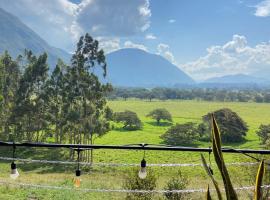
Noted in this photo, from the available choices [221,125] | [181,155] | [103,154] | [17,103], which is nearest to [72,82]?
[17,103]

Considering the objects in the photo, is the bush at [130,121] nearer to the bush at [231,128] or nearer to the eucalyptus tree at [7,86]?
the bush at [231,128]

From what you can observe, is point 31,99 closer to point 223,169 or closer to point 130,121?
point 130,121

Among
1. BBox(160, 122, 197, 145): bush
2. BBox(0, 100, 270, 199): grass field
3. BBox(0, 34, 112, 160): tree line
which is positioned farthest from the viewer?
BBox(160, 122, 197, 145): bush

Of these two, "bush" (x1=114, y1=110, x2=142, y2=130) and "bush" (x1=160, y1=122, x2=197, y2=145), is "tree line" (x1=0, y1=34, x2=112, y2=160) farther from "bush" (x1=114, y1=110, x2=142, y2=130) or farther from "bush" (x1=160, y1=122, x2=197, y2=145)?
"bush" (x1=114, y1=110, x2=142, y2=130)

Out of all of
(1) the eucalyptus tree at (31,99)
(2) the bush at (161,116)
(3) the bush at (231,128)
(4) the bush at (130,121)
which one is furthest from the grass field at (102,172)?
(2) the bush at (161,116)

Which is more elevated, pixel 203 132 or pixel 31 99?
pixel 31 99

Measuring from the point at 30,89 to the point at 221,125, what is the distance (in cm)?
2243

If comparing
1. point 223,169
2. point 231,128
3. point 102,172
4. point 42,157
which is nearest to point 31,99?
point 42,157

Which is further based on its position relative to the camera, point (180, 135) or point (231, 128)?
point (231, 128)

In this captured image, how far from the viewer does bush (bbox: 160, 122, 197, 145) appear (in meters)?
39.5

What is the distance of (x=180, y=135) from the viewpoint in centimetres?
3944

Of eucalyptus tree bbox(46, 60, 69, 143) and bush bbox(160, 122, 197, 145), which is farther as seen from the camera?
bush bbox(160, 122, 197, 145)

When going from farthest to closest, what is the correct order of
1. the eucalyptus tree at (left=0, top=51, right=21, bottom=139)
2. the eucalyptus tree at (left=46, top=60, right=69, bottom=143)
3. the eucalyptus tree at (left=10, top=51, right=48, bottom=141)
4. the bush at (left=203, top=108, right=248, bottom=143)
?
the bush at (left=203, top=108, right=248, bottom=143), the eucalyptus tree at (left=0, top=51, right=21, bottom=139), the eucalyptus tree at (left=10, top=51, right=48, bottom=141), the eucalyptus tree at (left=46, top=60, right=69, bottom=143)

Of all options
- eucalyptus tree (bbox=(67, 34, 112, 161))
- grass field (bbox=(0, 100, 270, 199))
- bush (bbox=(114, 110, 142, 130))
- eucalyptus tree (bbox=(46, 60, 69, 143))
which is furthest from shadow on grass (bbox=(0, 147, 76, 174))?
bush (bbox=(114, 110, 142, 130))
